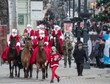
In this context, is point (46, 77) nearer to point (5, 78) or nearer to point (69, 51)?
point (5, 78)

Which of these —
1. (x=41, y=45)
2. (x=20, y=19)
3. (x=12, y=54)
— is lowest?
(x=20, y=19)

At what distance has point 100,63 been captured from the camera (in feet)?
103

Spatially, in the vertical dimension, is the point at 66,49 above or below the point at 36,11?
below

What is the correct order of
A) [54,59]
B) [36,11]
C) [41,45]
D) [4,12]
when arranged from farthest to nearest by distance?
[4,12]
[36,11]
[41,45]
[54,59]

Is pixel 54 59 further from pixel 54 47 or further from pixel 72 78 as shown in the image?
pixel 72 78

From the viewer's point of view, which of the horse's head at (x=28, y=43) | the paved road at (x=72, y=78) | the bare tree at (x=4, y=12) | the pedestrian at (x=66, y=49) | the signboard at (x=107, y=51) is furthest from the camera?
the bare tree at (x=4, y=12)

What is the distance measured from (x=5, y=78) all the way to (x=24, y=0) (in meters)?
31.0

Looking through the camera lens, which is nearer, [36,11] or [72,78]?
[72,78]

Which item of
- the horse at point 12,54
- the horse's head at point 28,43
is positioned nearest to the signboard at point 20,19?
the horse at point 12,54

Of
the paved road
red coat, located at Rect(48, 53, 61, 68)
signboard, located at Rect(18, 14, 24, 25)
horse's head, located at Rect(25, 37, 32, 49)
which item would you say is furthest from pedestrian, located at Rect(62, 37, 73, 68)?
signboard, located at Rect(18, 14, 24, 25)

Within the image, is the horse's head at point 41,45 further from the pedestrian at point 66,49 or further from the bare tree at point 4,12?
the bare tree at point 4,12

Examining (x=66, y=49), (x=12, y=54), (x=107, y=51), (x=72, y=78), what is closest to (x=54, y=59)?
(x=72, y=78)

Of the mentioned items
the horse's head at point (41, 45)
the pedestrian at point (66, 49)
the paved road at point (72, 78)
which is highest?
the horse's head at point (41, 45)

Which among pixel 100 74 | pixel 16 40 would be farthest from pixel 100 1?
pixel 16 40
